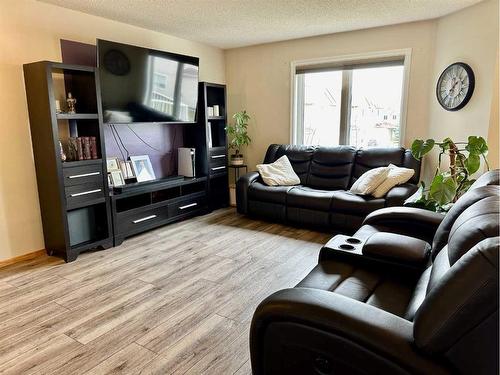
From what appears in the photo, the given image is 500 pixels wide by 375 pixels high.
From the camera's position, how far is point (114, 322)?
224 cm

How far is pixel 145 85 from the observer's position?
3.80 metres

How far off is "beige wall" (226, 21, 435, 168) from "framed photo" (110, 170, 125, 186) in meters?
2.23

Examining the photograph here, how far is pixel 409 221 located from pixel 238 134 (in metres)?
3.10

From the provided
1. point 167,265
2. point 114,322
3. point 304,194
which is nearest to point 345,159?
point 304,194

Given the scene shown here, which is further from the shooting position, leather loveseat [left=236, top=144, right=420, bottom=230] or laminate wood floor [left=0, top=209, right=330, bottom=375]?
leather loveseat [left=236, top=144, right=420, bottom=230]

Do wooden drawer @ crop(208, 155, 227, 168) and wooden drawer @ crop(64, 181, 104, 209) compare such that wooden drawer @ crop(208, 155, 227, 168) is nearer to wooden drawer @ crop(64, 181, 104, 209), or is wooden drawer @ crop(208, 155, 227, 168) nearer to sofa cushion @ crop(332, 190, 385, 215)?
wooden drawer @ crop(64, 181, 104, 209)

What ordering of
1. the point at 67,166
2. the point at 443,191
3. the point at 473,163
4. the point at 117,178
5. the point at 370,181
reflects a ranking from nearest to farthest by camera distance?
the point at 443,191 < the point at 473,163 < the point at 67,166 < the point at 370,181 < the point at 117,178

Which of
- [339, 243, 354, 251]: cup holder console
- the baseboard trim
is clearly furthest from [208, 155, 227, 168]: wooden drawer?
[339, 243, 354, 251]: cup holder console

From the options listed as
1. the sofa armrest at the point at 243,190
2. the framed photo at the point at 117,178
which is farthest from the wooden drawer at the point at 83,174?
the sofa armrest at the point at 243,190

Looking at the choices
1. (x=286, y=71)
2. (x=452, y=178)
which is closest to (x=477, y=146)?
(x=452, y=178)

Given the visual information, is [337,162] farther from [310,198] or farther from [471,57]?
[471,57]

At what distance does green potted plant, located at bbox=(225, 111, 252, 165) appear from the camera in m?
5.03

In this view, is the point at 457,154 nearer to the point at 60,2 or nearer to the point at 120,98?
the point at 120,98

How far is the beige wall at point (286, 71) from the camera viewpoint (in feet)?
13.4
